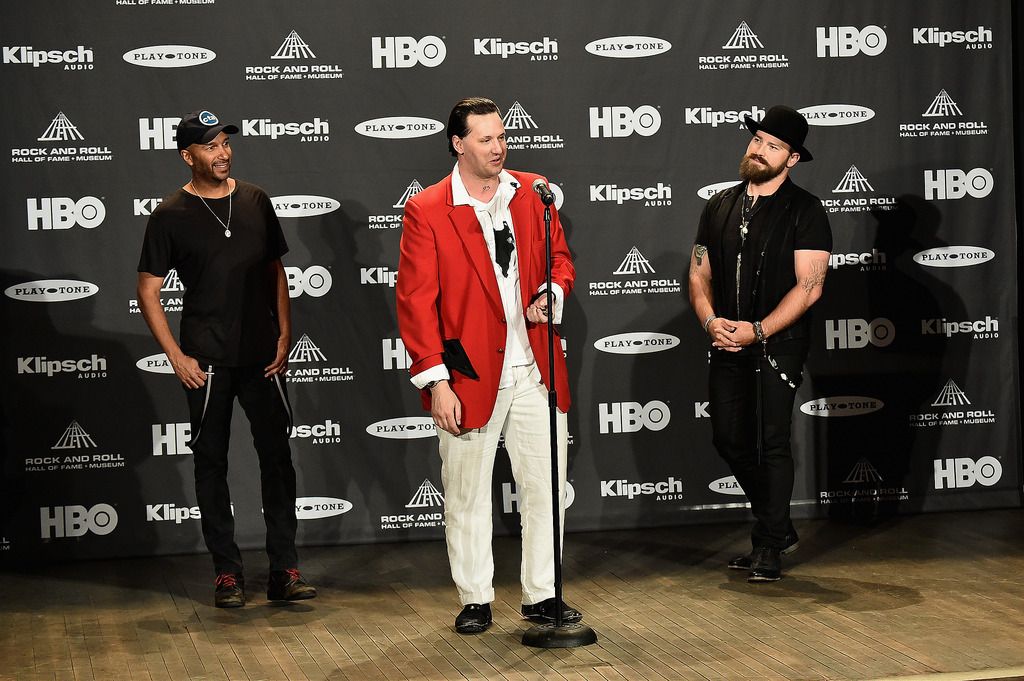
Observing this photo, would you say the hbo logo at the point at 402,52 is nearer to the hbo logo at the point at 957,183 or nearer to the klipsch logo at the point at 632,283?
the klipsch logo at the point at 632,283

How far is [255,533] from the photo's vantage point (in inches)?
230

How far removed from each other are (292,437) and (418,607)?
55.9 inches

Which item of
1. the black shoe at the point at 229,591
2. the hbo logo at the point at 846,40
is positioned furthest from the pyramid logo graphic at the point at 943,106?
the black shoe at the point at 229,591

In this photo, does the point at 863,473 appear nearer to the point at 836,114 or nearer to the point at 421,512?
the point at 836,114

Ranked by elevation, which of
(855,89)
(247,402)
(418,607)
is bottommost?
(418,607)

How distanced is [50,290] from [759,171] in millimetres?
3145

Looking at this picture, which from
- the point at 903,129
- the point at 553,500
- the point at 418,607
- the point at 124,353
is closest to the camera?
the point at 553,500

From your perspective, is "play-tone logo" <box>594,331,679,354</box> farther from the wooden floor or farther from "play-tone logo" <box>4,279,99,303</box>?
"play-tone logo" <box>4,279,99,303</box>

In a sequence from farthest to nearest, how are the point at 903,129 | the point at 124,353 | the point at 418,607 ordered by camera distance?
the point at 903,129
the point at 124,353
the point at 418,607

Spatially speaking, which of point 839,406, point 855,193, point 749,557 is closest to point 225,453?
point 749,557

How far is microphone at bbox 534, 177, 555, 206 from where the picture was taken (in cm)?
389

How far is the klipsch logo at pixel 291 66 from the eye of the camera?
18.8 ft

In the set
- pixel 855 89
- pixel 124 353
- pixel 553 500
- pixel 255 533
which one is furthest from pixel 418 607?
pixel 855 89

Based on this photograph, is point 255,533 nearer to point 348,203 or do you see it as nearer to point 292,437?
point 292,437
